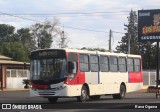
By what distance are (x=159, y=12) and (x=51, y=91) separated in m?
18.6

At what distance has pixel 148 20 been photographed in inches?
1671

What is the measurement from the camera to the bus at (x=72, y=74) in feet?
84.6

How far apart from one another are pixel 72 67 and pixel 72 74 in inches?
17.4

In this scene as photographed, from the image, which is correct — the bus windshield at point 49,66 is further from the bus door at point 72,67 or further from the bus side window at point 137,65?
the bus side window at point 137,65

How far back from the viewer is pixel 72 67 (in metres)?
26.0

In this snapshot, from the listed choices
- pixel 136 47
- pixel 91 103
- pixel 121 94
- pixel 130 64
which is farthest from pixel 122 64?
pixel 136 47

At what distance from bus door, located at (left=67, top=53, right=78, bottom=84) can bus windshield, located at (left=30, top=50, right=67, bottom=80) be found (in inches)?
12.5

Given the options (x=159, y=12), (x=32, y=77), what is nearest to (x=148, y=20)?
(x=159, y=12)

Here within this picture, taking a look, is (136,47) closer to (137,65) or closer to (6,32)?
(6,32)

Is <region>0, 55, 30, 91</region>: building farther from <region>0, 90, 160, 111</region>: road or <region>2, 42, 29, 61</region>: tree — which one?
<region>2, 42, 29, 61</region>: tree

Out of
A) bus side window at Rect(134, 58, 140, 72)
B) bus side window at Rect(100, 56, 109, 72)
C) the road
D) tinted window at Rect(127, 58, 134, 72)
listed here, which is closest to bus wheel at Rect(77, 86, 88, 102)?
the road

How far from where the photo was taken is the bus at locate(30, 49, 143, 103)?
2578 cm

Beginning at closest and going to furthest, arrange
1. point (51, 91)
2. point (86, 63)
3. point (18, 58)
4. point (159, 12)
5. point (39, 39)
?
point (51, 91)
point (86, 63)
point (159, 12)
point (18, 58)
point (39, 39)

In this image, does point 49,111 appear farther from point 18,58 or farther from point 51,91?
point 18,58
